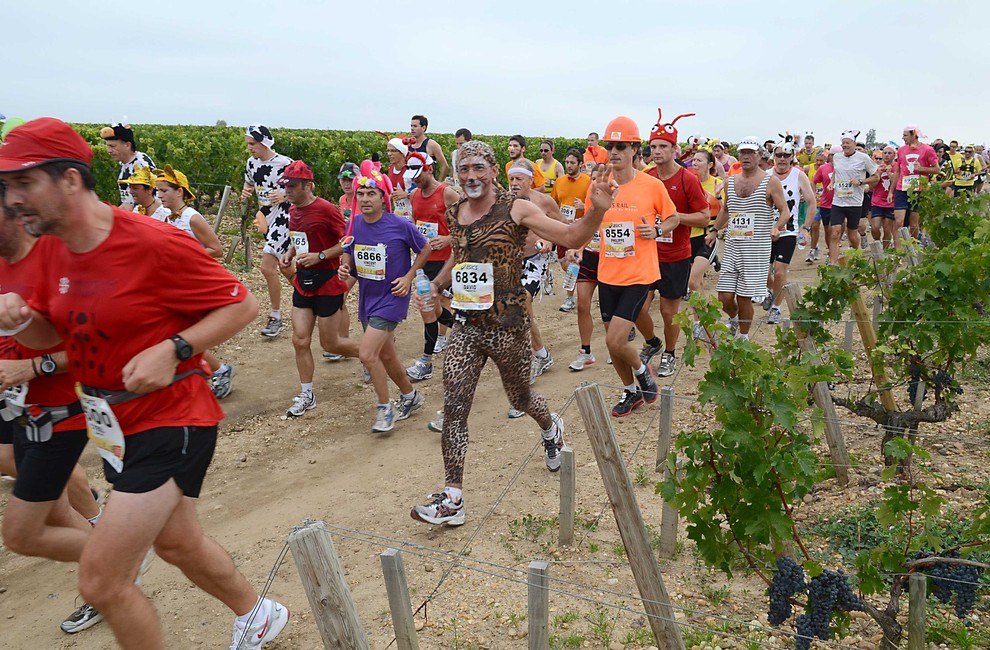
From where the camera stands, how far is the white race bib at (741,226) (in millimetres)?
7922

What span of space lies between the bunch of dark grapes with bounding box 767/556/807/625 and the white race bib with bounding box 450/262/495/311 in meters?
2.33

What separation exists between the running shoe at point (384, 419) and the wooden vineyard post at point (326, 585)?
4.05 m

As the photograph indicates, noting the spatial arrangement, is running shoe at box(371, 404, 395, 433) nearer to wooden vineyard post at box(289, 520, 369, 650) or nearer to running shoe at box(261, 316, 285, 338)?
running shoe at box(261, 316, 285, 338)

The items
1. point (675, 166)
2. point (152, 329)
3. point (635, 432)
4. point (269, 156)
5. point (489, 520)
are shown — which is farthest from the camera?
point (269, 156)

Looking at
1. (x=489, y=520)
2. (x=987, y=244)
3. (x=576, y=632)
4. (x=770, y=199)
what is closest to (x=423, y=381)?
(x=489, y=520)

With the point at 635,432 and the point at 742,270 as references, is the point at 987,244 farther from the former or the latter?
the point at 742,270

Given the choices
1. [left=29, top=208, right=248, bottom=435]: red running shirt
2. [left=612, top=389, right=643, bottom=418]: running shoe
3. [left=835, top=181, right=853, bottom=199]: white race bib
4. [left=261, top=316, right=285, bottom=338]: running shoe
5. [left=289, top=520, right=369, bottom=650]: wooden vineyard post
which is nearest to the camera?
[left=289, top=520, right=369, bottom=650]: wooden vineyard post

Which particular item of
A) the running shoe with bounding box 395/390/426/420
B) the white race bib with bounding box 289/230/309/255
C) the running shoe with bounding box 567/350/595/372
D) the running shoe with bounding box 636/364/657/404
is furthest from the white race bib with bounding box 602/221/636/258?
the white race bib with bounding box 289/230/309/255

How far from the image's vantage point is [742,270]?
800cm

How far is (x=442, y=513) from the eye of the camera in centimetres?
478

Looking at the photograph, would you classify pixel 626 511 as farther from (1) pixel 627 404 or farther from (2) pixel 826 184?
(2) pixel 826 184

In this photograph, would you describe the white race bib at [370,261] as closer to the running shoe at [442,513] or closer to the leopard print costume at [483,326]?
the leopard print costume at [483,326]

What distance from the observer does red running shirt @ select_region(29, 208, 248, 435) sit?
8.86 feet

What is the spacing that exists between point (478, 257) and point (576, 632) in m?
2.19
